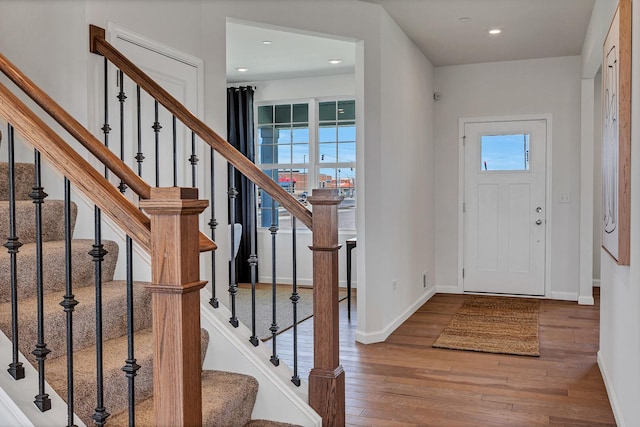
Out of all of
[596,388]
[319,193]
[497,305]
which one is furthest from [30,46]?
[497,305]

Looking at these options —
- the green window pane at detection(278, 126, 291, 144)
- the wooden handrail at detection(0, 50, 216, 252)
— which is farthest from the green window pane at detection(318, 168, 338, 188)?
the wooden handrail at detection(0, 50, 216, 252)

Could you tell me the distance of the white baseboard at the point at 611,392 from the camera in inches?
118

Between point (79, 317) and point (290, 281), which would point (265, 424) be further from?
point (290, 281)

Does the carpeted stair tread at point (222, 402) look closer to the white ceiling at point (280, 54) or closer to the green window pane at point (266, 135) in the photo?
the white ceiling at point (280, 54)

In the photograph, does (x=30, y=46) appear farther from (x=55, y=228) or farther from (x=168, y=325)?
(x=168, y=325)

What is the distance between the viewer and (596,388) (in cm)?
364

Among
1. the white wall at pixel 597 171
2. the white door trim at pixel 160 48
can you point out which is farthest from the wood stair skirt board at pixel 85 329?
the white wall at pixel 597 171

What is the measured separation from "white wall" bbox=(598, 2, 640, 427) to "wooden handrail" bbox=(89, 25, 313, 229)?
4.65 feet

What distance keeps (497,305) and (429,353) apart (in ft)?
6.83

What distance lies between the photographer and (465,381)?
3807 mm


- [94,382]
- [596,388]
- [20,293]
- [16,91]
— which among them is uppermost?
[16,91]

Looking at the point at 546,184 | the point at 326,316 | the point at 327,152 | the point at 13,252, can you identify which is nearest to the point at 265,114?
the point at 327,152

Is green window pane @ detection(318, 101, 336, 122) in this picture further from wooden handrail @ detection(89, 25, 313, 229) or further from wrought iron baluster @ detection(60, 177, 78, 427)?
wrought iron baluster @ detection(60, 177, 78, 427)

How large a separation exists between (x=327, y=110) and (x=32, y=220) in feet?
17.2
